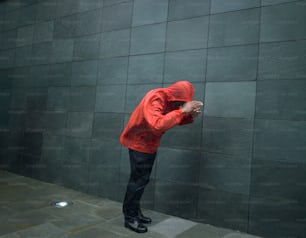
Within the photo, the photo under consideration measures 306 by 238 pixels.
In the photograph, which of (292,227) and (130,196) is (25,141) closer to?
(130,196)

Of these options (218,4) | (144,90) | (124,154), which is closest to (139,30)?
(144,90)

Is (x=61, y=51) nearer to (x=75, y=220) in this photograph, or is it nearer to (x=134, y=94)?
(x=134, y=94)

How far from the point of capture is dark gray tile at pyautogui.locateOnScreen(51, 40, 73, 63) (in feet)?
19.7

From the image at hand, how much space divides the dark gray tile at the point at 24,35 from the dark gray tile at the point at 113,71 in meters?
2.65

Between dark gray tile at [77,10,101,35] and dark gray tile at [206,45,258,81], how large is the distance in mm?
2607

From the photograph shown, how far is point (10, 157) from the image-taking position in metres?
7.02

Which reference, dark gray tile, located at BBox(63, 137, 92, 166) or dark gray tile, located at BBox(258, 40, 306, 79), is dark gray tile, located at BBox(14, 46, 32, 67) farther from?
dark gray tile, located at BBox(258, 40, 306, 79)

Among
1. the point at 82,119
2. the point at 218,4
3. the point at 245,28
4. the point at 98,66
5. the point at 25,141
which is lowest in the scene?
the point at 25,141

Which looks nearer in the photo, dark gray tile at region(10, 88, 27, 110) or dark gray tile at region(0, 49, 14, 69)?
dark gray tile at region(10, 88, 27, 110)

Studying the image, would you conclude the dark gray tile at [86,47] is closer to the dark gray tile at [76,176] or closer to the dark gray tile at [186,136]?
the dark gray tile at [76,176]

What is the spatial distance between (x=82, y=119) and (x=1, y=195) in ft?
6.46

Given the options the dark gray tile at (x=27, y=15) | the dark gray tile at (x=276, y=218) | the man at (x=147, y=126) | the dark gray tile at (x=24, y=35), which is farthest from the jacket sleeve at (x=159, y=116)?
the dark gray tile at (x=27, y=15)

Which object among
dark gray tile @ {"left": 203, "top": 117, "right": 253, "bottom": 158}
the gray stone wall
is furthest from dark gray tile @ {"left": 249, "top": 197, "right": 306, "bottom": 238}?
dark gray tile @ {"left": 203, "top": 117, "right": 253, "bottom": 158}

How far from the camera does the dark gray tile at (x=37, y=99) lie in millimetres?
6398
